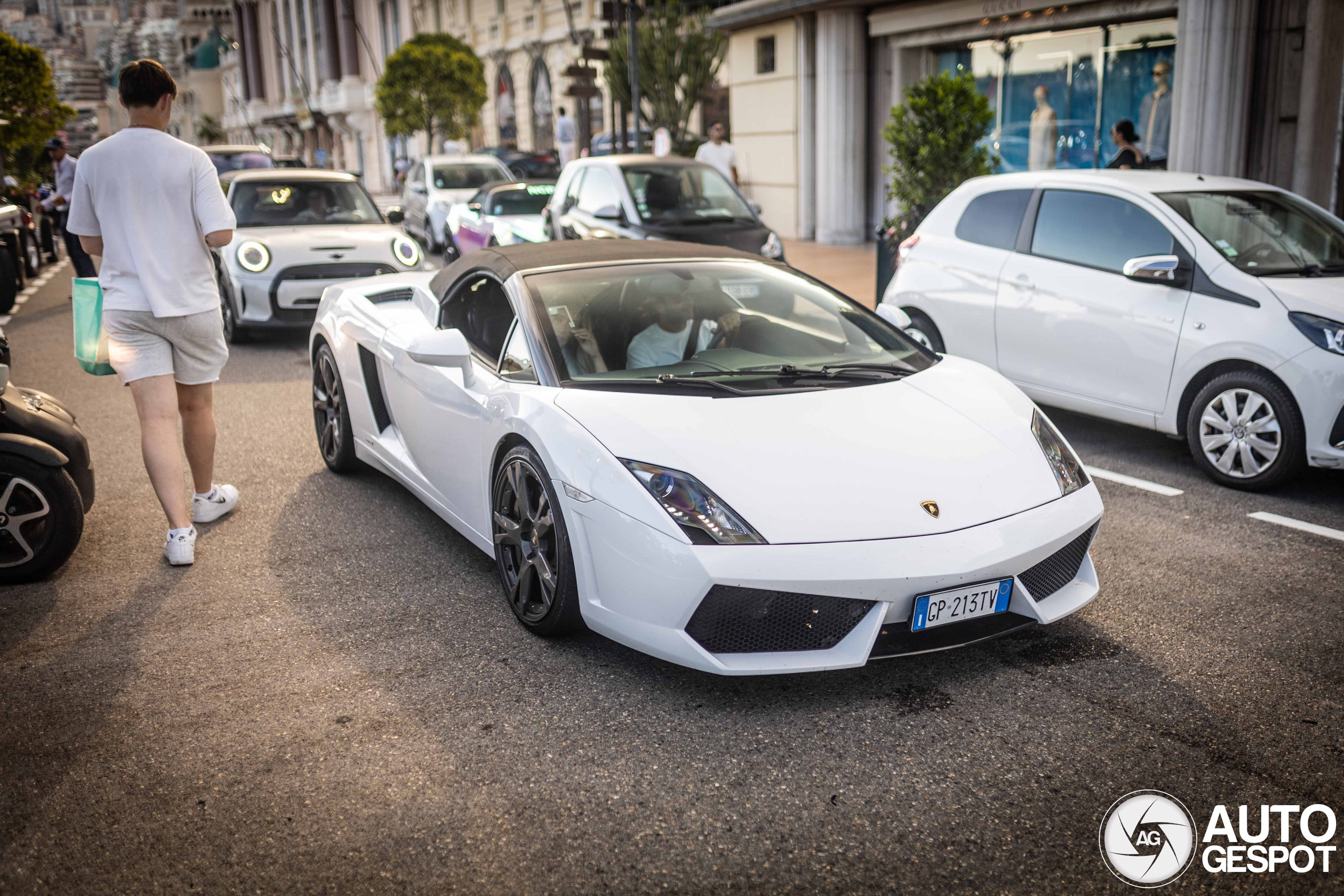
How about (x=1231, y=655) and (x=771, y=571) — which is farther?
(x=1231, y=655)

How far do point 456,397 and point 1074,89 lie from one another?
47.1ft

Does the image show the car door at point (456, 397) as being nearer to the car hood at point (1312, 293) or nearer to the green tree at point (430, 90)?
the car hood at point (1312, 293)

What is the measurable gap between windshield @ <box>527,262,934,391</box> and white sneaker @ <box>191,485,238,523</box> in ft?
6.60

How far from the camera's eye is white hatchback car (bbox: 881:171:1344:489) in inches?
220

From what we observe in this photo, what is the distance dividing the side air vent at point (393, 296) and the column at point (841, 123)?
1503 cm

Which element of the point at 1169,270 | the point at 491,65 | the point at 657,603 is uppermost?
the point at 491,65

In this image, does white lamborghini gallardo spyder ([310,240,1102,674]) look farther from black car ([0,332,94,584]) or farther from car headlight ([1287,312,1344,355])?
car headlight ([1287,312,1344,355])

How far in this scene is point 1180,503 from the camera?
5.56 meters

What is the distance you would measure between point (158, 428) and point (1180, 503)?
4.60m

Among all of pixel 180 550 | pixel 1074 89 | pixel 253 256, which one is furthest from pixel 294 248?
pixel 1074 89

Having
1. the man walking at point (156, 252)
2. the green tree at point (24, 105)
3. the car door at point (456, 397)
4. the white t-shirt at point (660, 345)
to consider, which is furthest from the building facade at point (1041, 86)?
the green tree at point (24, 105)

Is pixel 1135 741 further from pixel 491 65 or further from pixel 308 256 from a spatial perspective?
pixel 491 65

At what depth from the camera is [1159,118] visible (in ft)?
48.4

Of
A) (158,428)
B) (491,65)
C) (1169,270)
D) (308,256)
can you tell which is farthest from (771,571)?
(491,65)
